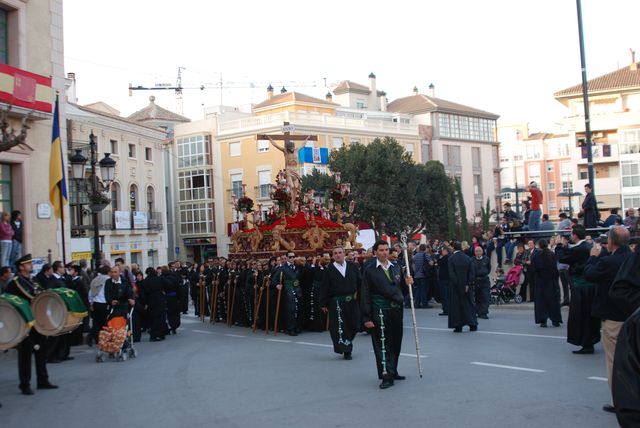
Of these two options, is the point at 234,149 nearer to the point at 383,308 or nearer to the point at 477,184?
the point at 477,184

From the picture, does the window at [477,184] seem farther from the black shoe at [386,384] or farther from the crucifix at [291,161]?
the black shoe at [386,384]

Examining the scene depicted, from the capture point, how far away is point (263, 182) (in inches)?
2359

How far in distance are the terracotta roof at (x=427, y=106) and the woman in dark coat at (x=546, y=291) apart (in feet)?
182

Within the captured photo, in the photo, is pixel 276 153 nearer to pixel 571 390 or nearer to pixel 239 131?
pixel 239 131

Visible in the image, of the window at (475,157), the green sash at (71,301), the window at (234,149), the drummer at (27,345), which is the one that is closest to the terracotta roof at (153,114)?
the window at (234,149)

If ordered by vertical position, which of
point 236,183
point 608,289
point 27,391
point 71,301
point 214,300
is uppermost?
point 236,183

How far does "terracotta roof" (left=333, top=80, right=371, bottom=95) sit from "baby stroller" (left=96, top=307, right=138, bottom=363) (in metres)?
58.9

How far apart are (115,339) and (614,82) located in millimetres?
56256

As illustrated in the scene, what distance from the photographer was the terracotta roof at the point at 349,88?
71.8 meters

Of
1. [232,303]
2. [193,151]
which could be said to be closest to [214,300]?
[232,303]

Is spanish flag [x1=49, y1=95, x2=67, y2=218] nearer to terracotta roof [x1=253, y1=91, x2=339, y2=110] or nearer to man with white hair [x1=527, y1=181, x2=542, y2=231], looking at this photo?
man with white hair [x1=527, y1=181, x2=542, y2=231]

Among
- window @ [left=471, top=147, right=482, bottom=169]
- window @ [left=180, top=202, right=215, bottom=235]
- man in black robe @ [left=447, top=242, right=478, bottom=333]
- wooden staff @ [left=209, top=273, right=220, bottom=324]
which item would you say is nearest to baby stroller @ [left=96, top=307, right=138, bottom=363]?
man in black robe @ [left=447, top=242, right=478, bottom=333]

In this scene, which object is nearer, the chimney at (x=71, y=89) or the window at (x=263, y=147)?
the chimney at (x=71, y=89)

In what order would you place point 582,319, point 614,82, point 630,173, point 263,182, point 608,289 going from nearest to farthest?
point 608,289 → point 582,319 → point 630,173 → point 263,182 → point 614,82
